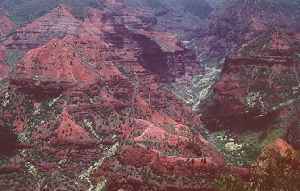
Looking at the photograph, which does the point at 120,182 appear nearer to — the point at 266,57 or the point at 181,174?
the point at 181,174

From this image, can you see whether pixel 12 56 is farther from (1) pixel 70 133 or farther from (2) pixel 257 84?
(1) pixel 70 133

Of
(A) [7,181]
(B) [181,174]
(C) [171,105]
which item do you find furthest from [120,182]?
(C) [171,105]

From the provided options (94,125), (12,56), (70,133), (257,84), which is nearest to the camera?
(70,133)

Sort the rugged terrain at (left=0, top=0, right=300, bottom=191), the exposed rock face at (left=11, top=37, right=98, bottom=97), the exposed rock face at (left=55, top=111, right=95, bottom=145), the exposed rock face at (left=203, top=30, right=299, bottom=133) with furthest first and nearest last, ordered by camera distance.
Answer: the exposed rock face at (left=203, top=30, right=299, bottom=133), the exposed rock face at (left=11, top=37, right=98, bottom=97), the exposed rock face at (left=55, top=111, right=95, bottom=145), the rugged terrain at (left=0, top=0, right=300, bottom=191)

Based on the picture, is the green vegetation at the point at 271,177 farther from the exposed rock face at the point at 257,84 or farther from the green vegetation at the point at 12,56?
the green vegetation at the point at 12,56

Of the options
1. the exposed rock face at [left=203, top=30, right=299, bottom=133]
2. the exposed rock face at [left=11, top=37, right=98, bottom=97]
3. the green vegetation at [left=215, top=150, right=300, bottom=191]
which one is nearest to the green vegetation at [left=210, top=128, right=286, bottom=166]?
the exposed rock face at [left=203, top=30, right=299, bottom=133]

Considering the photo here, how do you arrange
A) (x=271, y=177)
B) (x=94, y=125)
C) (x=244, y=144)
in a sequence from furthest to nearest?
(x=244, y=144)
(x=94, y=125)
(x=271, y=177)

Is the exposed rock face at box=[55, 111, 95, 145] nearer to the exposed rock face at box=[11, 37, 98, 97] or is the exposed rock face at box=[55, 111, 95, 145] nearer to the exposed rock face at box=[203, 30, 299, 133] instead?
the exposed rock face at box=[11, 37, 98, 97]

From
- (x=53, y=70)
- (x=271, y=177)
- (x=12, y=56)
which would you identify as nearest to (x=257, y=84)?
(x=53, y=70)

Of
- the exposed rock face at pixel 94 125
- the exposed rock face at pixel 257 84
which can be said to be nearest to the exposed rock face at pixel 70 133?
the exposed rock face at pixel 94 125

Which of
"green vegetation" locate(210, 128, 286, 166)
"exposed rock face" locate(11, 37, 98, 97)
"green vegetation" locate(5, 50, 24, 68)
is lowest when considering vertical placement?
"green vegetation" locate(5, 50, 24, 68)

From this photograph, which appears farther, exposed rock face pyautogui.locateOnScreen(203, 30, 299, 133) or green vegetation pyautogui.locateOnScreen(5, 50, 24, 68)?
green vegetation pyautogui.locateOnScreen(5, 50, 24, 68)

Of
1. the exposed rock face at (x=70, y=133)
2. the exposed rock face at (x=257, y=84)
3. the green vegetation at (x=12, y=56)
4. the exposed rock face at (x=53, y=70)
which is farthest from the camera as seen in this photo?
the green vegetation at (x=12, y=56)
